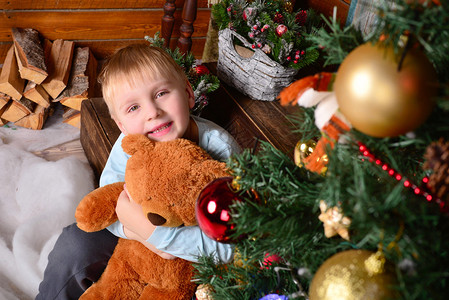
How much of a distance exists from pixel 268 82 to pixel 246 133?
0.20 m

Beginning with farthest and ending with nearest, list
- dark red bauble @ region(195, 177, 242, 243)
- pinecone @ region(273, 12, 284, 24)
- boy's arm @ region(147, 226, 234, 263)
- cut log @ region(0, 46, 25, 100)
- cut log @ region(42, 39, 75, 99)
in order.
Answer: cut log @ region(42, 39, 75, 99) < cut log @ region(0, 46, 25, 100) < pinecone @ region(273, 12, 284, 24) < boy's arm @ region(147, 226, 234, 263) < dark red bauble @ region(195, 177, 242, 243)

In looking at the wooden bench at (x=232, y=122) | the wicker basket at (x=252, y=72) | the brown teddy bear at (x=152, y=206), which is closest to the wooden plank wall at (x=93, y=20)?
the wooden bench at (x=232, y=122)

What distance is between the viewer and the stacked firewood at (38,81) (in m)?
1.81

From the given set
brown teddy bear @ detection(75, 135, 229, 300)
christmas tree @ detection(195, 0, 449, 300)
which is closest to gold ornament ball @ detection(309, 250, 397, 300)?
christmas tree @ detection(195, 0, 449, 300)

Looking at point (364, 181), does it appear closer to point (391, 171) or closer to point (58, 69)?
point (391, 171)

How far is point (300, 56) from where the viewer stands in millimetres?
1337

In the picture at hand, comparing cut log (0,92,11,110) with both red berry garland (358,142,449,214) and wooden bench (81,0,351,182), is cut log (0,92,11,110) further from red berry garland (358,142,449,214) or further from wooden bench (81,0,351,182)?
red berry garland (358,142,449,214)

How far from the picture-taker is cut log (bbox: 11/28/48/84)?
1.79 meters

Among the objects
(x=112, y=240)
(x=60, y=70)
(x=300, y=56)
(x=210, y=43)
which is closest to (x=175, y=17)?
(x=210, y=43)

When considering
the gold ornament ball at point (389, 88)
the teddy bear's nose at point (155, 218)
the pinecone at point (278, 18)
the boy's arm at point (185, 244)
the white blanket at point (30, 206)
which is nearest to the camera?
the gold ornament ball at point (389, 88)

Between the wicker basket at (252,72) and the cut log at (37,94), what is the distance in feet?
3.02

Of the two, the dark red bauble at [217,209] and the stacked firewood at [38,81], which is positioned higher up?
the dark red bauble at [217,209]

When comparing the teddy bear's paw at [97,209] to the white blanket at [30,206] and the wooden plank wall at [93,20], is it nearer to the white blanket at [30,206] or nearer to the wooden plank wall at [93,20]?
the white blanket at [30,206]

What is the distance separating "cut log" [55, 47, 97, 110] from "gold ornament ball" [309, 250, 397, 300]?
1.71 metres
